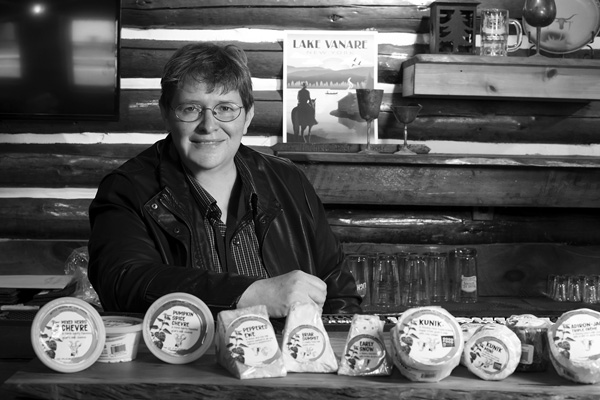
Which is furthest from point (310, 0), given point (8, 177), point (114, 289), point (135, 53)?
point (114, 289)

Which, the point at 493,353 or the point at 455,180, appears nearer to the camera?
the point at 493,353

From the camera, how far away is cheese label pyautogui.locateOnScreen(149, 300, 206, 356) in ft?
4.79

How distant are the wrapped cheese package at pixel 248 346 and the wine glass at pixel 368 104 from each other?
232 cm

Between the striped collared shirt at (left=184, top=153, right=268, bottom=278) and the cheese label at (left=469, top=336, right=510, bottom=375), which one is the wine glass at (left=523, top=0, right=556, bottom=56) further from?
the cheese label at (left=469, top=336, right=510, bottom=375)

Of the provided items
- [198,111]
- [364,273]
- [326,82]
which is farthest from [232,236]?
[326,82]

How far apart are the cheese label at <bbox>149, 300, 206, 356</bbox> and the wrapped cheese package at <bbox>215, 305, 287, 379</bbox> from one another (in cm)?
5

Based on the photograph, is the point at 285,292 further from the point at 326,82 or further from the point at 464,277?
the point at 326,82

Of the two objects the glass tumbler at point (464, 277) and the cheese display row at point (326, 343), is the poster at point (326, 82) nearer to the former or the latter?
the glass tumbler at point (464, 277)

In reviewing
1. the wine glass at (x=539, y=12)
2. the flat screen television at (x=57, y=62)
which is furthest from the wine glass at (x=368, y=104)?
the flat screen television at (x=57, y=62)

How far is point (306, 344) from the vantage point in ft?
4.59

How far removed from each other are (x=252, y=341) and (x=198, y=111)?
991 mm

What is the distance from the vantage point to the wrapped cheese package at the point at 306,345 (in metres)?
1.38

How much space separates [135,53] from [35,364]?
8.86 ft

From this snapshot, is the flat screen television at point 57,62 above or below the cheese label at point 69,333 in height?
above
